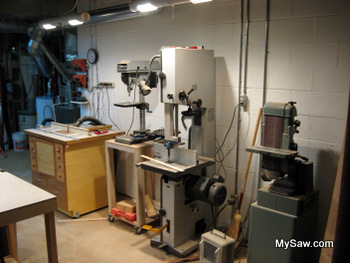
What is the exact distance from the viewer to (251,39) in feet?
9.08

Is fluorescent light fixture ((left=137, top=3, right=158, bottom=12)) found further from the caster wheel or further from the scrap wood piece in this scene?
the caster wheel

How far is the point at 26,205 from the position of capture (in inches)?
70.4

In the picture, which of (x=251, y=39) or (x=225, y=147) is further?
(x=225, y=147)

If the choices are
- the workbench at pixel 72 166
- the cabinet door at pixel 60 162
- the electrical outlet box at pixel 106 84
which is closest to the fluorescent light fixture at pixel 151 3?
the electrical outlet box at pixel 106 84

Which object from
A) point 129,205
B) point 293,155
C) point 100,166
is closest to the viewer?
point 293,155

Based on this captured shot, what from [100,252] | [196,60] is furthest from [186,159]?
[100,252]

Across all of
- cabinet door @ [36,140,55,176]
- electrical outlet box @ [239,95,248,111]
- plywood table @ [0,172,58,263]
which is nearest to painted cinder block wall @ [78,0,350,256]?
electrical outlet box @ [239,95,248,111]

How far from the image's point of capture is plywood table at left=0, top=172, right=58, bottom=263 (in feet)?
5.70

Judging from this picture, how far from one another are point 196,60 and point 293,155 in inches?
43.7

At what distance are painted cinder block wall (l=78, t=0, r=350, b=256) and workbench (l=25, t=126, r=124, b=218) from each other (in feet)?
2.68

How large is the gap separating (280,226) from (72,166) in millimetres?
2176

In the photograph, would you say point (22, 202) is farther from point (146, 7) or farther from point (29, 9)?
point (29, 9)

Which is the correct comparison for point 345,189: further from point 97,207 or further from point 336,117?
point 97,207

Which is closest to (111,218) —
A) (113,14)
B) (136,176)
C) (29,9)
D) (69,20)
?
(136,176)
